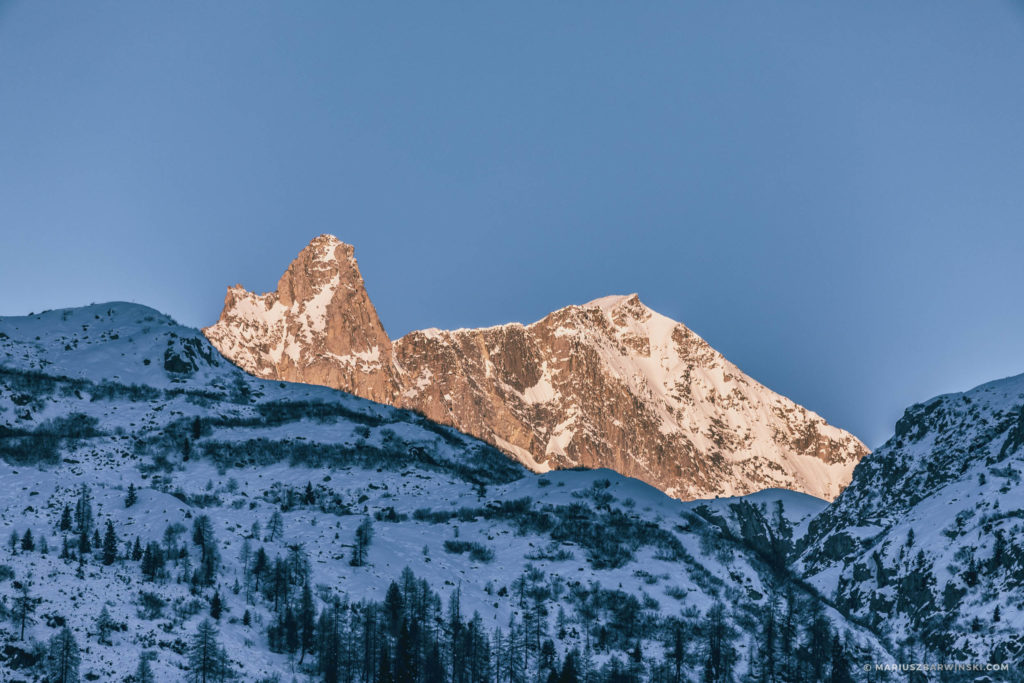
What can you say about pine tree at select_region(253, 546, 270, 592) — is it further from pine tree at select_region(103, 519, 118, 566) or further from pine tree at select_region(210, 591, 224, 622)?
pine tree at select_region(103, 519, 118, 566)

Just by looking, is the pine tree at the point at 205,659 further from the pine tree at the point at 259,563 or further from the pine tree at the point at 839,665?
the pine tree at the point at 839,665

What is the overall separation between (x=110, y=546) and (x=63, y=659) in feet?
115

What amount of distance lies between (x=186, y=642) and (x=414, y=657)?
80.2 feet

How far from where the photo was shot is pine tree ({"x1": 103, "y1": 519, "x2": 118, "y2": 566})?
168 meters

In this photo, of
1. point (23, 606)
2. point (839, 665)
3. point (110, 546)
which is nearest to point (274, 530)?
point (110, 546)

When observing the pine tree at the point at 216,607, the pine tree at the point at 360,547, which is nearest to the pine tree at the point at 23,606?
the pine tree at the point at 216,607

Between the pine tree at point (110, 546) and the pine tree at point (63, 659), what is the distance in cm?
2620

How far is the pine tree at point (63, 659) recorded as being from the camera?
13388 centimetres

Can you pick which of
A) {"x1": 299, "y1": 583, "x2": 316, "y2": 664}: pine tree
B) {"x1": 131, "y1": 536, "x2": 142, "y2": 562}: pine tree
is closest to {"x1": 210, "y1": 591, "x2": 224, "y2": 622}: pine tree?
{"x1": 299, "y1": 583, "x2": 316, "y2": 664}: pine tree

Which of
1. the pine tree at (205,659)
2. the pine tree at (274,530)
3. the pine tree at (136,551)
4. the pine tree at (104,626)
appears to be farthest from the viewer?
the pine tree at (274,530)

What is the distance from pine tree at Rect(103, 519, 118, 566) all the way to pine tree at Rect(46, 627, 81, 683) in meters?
26.2

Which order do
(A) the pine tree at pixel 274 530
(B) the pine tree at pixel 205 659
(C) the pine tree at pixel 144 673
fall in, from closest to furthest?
1. (C) the pine tree at pixel 144 673
2. (B) the pine tree at pixel 205 659
3. (A) the pine tree at pixel 274 530

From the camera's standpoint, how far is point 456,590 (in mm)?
185750

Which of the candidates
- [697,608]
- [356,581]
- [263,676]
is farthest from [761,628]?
[263,676]
